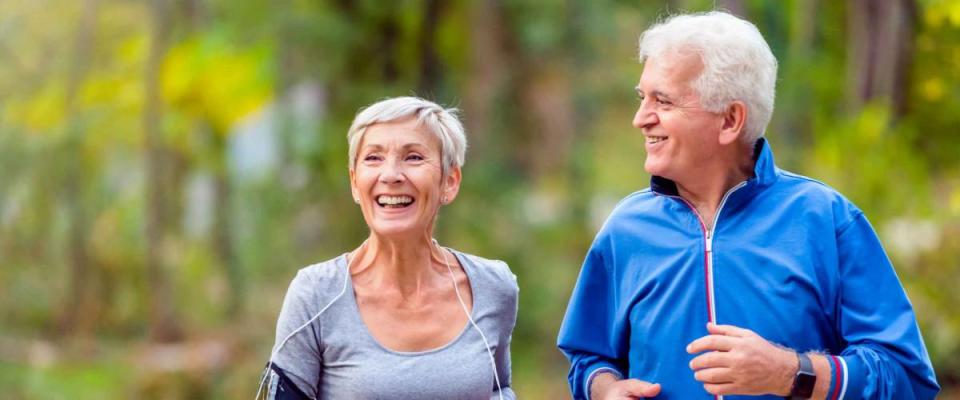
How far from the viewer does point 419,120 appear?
2102mm

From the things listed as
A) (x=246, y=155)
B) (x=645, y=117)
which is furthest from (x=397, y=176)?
(x=246, y=155)

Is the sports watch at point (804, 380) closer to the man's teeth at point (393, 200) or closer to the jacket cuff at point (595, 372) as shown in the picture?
the jacket cuff at point (595, 372)

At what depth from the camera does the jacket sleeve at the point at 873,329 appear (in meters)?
1.95

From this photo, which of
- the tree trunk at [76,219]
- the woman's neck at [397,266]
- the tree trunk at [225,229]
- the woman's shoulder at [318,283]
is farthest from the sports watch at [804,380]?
the tree trunk at [76,219]

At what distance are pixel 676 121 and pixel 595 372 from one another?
519 mm

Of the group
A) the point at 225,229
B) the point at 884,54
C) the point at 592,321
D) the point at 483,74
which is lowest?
the point at 592,321

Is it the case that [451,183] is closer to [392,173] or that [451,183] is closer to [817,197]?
[392,173]

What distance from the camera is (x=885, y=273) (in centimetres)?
198

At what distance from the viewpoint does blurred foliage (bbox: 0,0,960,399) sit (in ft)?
32.2

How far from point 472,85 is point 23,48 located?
4315 millimetres

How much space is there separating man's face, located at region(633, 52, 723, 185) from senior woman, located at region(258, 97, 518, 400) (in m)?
0.36

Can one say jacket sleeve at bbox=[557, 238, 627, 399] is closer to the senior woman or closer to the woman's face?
the senior woman

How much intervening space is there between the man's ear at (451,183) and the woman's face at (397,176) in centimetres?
5

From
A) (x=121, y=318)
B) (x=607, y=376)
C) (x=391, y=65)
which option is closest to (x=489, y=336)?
(x=607, y=376)
